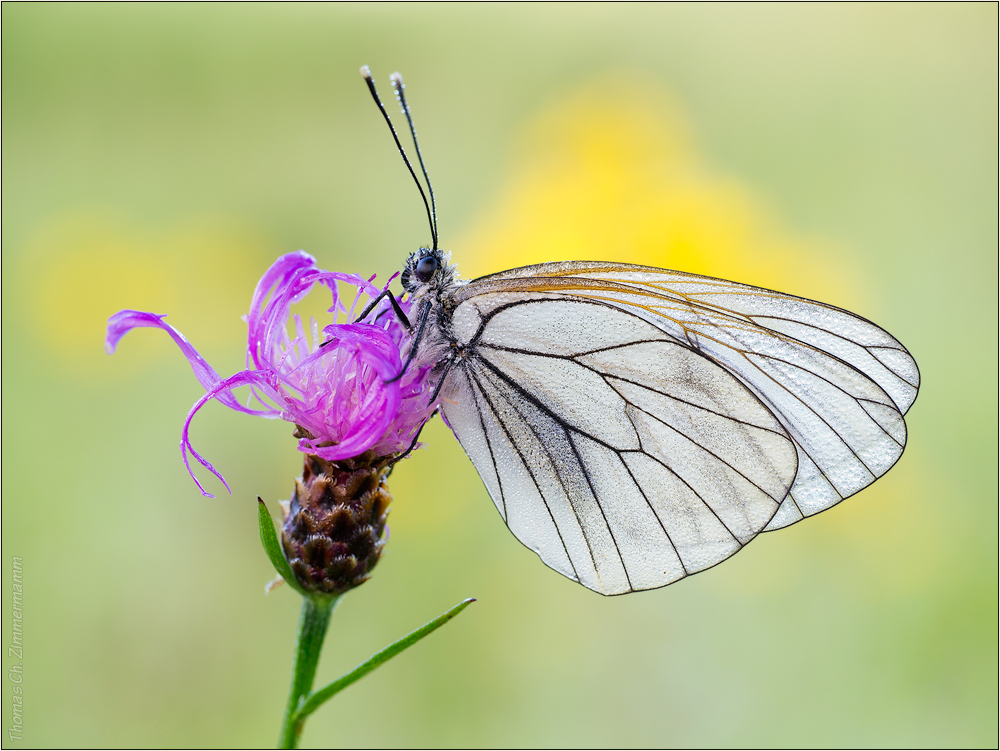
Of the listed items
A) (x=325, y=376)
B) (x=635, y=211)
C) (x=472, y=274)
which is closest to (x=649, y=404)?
(x=325, y=376)

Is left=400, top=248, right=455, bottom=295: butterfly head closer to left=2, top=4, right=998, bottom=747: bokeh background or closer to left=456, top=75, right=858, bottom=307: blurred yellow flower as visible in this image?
left=456, top=75, right=858, bottom=307: blurred yellow flower

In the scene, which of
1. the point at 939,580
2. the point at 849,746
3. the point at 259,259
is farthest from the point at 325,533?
the point at 259,259

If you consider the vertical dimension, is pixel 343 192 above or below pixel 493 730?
above

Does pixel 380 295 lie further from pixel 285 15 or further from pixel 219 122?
pixel 285 15

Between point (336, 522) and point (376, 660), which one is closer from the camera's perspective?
point (376, 660)

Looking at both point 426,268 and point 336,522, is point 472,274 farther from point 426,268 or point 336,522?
point 336,522

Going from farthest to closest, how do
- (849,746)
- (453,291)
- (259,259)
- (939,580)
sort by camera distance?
(259,259) < (939,580) < (849,746) < (453,291)
